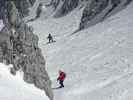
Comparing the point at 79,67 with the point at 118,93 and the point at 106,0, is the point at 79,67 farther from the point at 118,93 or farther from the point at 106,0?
the point at 106,0

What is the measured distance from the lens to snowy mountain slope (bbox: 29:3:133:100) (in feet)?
61.8

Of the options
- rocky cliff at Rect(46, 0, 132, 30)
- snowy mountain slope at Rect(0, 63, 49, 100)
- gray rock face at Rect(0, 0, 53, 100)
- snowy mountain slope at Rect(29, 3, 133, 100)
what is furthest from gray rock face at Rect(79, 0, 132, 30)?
snowy mountain slope at Rect(0, 63, 49, 100)

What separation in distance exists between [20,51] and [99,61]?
10519 millimetres

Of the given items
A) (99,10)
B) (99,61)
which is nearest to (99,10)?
(99,10)

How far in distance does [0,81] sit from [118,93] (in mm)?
7506

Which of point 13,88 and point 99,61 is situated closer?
point 13,88

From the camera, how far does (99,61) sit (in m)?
26.3

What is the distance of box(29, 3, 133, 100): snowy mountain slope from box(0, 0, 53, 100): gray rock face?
2210 mm

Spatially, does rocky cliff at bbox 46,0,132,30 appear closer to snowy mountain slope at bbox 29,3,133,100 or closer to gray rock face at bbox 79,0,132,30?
gray rock face at bbox 79,0,132,30

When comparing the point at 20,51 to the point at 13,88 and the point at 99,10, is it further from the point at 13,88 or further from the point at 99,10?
the point at 99,10

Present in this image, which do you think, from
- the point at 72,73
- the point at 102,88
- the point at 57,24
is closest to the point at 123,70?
the point at 102,88

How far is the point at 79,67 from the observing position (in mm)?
26250

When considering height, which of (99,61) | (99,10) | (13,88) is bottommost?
(99,10)

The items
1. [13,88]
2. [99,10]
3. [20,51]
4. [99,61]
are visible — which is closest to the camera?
[13,88]
